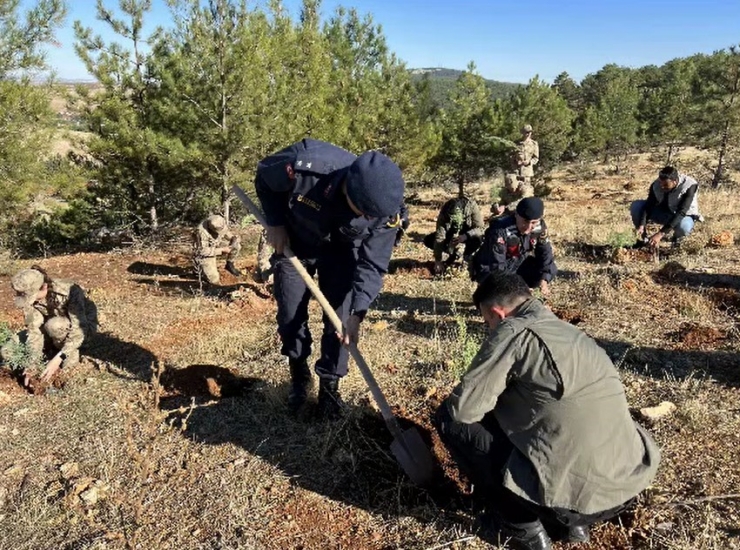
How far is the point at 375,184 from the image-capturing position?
233cm

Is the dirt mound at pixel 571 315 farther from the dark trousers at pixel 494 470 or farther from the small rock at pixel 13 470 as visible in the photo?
the small rock at pixel 13 470

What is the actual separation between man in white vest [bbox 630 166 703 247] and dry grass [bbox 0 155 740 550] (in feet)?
2.54

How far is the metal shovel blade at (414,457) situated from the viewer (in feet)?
8.28

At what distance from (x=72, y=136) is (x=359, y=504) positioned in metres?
9.52

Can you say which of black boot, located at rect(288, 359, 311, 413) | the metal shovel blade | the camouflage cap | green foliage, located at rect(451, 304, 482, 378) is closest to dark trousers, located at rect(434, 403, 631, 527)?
the metal shovel blade

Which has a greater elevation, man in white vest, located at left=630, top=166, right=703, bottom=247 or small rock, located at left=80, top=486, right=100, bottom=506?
man in white vest, located at left=630, top=166, right=703, bottom=247

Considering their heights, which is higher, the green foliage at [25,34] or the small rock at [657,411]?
the green foliage at [25,34]

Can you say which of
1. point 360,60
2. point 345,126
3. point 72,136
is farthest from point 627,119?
point 72,136

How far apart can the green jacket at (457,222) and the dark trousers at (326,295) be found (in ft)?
11.9

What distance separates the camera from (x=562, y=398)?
6.33 feet

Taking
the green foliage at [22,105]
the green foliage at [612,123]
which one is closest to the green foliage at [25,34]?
the green foliage at [22,105]

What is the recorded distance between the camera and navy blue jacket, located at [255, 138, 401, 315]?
2.71 m

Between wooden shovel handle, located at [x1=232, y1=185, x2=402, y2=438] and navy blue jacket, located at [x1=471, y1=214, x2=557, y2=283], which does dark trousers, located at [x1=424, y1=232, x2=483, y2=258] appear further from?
wooden shovel handle, located at [x1=232, y1=185, x2=402, y2=438]

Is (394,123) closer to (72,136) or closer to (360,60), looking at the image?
(360,60)
